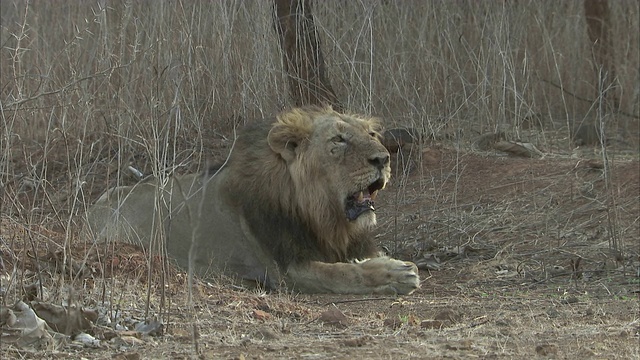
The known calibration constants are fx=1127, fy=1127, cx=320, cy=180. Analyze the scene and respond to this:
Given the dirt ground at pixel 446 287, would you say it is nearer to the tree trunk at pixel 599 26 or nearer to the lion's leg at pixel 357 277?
the lion's leg at pixel 357 277

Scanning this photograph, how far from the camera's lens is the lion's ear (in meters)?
6.22

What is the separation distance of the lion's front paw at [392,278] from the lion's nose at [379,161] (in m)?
0.52

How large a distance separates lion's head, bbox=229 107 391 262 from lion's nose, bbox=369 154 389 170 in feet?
0.06

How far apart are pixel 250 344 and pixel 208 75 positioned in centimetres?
377

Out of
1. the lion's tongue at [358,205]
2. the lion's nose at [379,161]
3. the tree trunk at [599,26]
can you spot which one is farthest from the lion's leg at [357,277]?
the tree trunk at [599,26]

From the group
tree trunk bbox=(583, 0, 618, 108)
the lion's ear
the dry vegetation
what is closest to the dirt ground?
the dry vegetation

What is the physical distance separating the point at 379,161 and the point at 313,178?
16.9 inches

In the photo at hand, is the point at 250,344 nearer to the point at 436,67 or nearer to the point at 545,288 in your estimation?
the point at 545,288

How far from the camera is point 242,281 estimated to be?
6.16 metres

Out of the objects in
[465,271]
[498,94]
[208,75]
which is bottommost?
[465,271]

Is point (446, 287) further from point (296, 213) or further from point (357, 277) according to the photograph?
point (296, 213)

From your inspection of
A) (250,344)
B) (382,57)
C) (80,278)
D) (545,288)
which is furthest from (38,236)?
(382,57)

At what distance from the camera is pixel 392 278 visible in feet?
19.5

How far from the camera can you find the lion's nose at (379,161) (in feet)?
19.5
